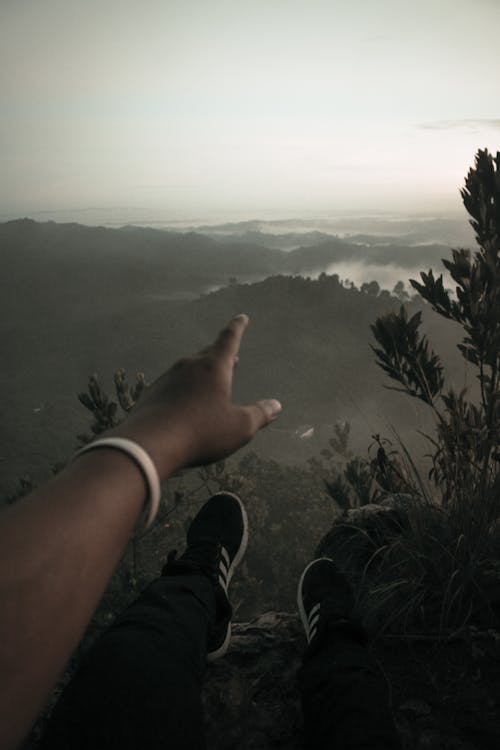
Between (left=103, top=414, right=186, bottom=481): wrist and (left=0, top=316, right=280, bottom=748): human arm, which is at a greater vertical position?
(left=103, top=414, right=186, bottom=481): wrist

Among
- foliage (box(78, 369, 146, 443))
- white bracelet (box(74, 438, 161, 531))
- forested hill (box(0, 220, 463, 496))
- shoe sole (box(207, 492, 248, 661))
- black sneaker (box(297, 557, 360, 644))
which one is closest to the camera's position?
white bracelet (box(74, 438, 161, 531))

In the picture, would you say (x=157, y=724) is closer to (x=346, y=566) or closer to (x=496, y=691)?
(x=496, y=691)

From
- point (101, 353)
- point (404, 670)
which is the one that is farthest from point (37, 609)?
point (101, 353)

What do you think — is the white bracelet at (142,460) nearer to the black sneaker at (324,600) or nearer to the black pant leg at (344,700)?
the black pant leg at (344,700)

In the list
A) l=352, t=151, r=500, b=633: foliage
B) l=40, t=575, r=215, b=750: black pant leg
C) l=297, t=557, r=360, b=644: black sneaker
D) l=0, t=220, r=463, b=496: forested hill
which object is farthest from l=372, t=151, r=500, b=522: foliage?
l=0, t=220, r=463, b=496: forested hill

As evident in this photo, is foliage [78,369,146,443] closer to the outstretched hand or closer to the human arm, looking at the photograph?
the outstretched hand

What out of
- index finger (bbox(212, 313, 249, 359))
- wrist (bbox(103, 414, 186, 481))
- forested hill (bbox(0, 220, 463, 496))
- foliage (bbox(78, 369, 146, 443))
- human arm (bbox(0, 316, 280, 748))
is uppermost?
index finger (bbox(212, 313, 249, 359))

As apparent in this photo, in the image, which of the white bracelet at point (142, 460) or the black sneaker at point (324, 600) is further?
the black sneaker at point (324, 600)

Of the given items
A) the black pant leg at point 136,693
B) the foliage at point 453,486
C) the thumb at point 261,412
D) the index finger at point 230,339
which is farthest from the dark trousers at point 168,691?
the index finger at point 230,339
